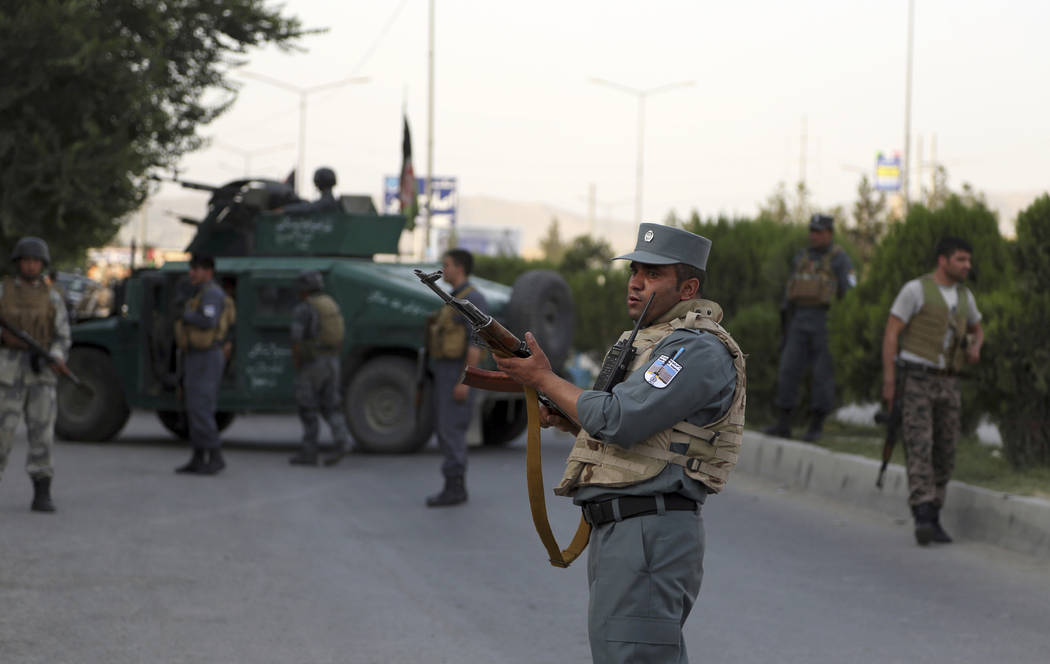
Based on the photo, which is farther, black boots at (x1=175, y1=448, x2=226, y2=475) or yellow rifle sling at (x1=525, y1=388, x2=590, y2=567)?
black boots at (x1=175, y1=448, x2=226, y2=475)

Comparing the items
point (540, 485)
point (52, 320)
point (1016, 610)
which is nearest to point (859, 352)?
point (1016, 610)

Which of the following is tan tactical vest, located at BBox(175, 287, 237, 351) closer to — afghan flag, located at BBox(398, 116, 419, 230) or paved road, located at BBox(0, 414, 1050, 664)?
paved road, located at BBox(0, 414, 1050, 664)

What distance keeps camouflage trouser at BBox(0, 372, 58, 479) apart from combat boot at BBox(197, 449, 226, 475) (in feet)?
8.65

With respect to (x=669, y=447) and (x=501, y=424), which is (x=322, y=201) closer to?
(x=501, y=424)

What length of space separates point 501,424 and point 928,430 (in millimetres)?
7577

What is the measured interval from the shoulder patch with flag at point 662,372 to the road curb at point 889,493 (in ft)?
17.8

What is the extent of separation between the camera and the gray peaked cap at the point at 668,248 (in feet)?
12.7

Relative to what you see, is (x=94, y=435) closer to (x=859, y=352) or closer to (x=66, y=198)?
(x=66, y=198)

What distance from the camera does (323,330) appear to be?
43.8 ft

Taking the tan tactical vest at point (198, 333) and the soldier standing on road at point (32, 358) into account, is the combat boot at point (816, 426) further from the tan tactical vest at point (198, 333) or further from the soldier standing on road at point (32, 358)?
the soldier standing on road at point (32, 358)

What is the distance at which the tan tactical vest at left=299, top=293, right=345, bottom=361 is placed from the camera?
1334cm

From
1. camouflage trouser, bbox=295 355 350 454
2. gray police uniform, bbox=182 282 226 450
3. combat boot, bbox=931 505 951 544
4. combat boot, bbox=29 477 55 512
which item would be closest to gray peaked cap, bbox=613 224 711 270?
combat boot, bbox=931 505 951 544

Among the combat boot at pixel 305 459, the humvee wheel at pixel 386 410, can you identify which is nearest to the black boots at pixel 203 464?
the combat boot at pixel 305 459

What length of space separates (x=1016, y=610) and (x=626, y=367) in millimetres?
3931
